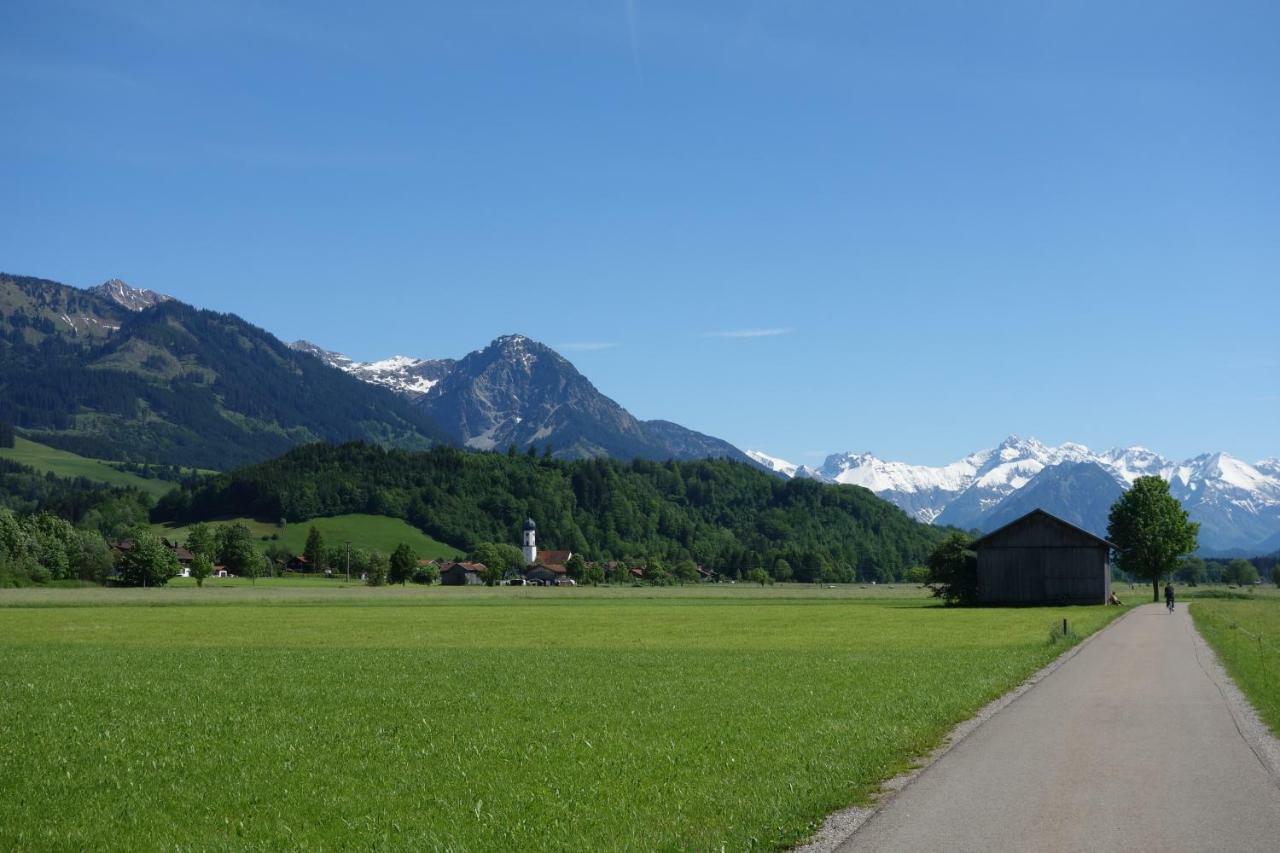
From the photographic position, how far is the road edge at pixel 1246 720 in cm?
1898

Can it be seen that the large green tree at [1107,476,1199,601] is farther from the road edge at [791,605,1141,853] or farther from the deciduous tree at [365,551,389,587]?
the deciduous tree at [365,551,389,587]

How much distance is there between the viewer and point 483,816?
1521cm

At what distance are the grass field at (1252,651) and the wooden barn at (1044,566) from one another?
83.9ft

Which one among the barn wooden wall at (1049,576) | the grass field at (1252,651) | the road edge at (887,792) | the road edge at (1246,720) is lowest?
the road edge at (887,792)

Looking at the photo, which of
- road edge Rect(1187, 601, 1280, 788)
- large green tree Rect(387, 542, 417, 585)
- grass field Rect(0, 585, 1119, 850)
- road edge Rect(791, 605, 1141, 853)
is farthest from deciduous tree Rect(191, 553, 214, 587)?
road edge Rect(791, 605, 1141, 853)

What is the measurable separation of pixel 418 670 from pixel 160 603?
71.0 metres

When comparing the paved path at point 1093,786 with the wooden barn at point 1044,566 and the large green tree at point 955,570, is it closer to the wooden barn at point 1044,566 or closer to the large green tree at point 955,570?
the wooden barn at point 1044,566

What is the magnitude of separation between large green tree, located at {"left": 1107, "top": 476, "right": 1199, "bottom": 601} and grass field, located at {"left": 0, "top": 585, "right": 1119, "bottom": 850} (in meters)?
82.8

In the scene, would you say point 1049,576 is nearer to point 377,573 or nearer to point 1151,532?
point 1151,532

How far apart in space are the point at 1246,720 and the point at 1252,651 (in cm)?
2186

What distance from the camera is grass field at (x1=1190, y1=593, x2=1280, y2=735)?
27.3m

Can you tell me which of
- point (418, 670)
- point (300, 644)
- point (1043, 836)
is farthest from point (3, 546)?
point (1043, 836)

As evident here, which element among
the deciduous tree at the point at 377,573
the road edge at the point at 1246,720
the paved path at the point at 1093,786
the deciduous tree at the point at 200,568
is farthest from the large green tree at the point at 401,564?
the paved path at the point at 1093,786

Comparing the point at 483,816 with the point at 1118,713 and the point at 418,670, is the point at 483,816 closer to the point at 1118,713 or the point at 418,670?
the point at 1118,713
